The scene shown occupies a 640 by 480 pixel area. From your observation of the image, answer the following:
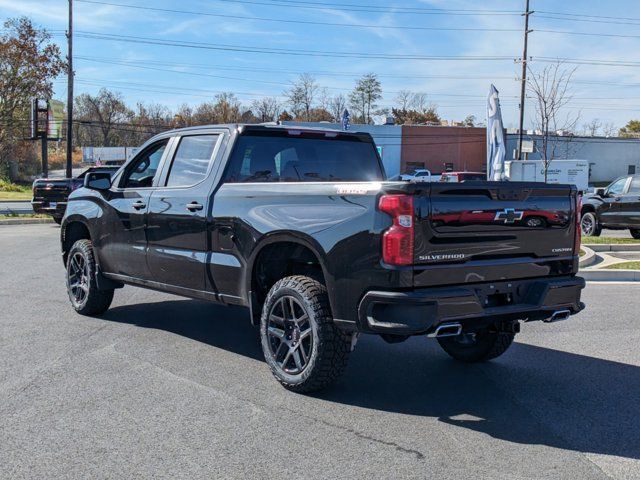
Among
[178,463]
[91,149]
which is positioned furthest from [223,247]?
[91,149]

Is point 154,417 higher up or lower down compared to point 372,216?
lower down

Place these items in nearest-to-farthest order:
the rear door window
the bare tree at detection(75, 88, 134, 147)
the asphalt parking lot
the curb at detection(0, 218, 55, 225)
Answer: the asphalt parking lot → the rear door window → the curb at detection(0, 218, 55, 225) → the bare tree at detection(75, 88, 134, 147)

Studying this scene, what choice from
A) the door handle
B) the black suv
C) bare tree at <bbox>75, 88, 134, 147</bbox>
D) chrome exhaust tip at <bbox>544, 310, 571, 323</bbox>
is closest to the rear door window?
the door handle

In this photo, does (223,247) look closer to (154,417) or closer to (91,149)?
(154,417)

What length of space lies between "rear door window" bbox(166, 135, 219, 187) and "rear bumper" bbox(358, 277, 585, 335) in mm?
2442

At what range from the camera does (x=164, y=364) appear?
19.1ft

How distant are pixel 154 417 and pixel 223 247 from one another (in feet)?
5.47

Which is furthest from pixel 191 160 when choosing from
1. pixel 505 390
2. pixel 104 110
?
pixel 104 110

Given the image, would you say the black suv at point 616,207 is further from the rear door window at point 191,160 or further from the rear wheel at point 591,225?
the rear door window at point 191,160

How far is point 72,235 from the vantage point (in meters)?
8.21

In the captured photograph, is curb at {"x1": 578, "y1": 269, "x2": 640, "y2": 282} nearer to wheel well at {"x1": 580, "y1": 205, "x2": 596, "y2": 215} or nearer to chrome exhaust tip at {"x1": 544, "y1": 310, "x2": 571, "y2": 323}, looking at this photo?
chrome exhaust tip at {"x1": 544, "y1": 310, "x2": 571, "y2": 323}

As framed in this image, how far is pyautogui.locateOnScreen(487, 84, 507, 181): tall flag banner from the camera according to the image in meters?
17.4

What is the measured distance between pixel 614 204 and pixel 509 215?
14.2 m

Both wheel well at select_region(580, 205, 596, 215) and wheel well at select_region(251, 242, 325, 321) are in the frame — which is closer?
wheel well at select_region(251, 242, 325, 321)
